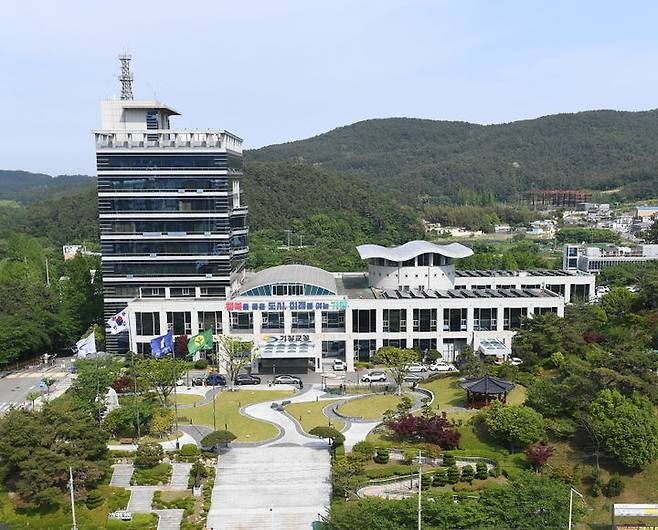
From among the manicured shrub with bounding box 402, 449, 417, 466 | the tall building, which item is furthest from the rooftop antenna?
the manicured shrub with bounding box 402, 449, 417, 466

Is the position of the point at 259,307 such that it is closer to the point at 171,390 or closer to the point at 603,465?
the point at 171,390

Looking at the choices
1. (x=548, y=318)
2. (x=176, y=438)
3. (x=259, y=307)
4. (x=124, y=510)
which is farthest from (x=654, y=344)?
(x=124, y=510)

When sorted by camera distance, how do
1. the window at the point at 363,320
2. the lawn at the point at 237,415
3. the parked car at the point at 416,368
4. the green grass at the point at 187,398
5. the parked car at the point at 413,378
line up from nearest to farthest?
the lawn at the point at 237,415
the green grass at the point at 187,398
the parked car at the point at 413,378
the parked car at the point at 416,368
the window at the point at 363,320

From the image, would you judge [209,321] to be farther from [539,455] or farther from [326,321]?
[539,455]

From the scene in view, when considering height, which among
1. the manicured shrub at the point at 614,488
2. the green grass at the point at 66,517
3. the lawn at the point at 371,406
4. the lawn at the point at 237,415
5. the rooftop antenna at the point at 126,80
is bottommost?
the green grass at the point at 66,517

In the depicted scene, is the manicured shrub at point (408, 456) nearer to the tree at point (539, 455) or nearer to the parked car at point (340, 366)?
the tree at point (539, 455)

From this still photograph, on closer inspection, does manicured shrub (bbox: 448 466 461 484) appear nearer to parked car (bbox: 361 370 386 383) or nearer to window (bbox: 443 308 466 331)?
parked car (bbox: 361 370 386 383)

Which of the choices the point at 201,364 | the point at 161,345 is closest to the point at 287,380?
the point at 201,364

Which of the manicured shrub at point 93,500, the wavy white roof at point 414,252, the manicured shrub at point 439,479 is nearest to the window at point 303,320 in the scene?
the wavy white roof at point 414,252
